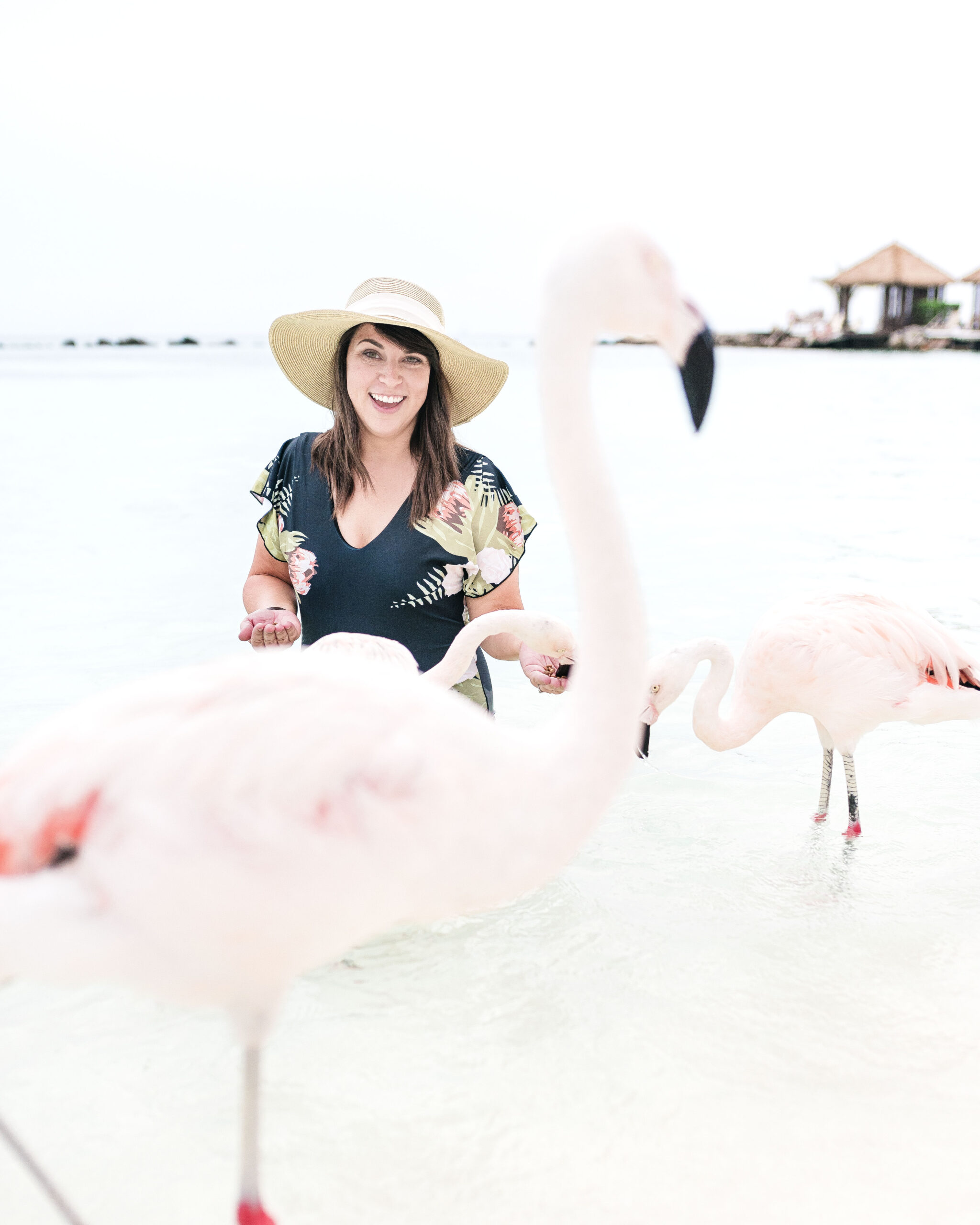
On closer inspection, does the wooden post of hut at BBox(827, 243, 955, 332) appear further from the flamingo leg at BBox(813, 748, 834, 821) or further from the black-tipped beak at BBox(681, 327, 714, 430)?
the black-tipped beak at BBox(681, 327, 714, 430)

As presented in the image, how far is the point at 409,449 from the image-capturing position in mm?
3574

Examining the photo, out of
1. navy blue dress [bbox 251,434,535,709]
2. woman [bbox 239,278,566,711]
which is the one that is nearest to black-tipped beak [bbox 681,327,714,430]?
woman [bbox 239,278,566,711]

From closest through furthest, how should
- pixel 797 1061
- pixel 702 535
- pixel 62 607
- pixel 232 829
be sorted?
1. pixel 232 829
2. pixel 797 1061
3. pixel 62 607
4. pixel 702 535

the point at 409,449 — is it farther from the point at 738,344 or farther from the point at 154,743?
the point at 738,344

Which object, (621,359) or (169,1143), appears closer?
(169,1143)

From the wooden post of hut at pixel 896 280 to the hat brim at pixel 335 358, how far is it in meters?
56.8

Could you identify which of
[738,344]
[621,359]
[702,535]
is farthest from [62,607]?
[738,344]

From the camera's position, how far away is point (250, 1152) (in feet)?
5.85

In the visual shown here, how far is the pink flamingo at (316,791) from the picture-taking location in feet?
4.96

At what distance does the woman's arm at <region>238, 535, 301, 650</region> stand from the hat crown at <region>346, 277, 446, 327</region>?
0.90m

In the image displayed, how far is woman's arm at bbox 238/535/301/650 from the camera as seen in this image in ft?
10.2

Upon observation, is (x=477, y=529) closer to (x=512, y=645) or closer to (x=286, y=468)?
(x=512, y=645)

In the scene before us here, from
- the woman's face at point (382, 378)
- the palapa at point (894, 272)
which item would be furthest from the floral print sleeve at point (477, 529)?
the palapa at point (894, 272)

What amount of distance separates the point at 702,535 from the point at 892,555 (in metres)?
1.67
